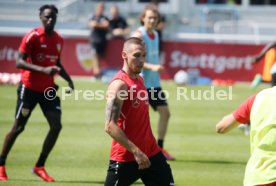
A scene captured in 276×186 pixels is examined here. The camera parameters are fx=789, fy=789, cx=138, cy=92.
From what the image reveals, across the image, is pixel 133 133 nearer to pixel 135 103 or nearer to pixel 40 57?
pixel 135 103

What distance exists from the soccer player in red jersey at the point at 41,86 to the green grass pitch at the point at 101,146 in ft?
1.40

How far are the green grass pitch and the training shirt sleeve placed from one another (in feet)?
15.9

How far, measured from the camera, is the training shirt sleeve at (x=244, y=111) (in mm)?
7125

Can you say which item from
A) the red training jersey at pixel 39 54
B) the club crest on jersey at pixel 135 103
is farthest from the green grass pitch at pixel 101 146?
the club crest on jersey at pixel 135 103

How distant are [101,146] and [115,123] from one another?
7.27 m

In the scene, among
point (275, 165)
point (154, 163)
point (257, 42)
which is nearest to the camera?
point (275, 165)

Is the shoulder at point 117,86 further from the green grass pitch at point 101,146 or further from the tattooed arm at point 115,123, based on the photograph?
the green grass pitch at point 101,146

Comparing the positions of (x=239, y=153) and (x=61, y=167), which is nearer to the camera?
(x=61, y=167)

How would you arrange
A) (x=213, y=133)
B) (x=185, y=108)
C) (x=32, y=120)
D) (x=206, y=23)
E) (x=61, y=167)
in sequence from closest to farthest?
(x=61, y=167) → (x=213, y=133) → (x=32, y=120) → (x=185, y=108) → (x=206, y=23)

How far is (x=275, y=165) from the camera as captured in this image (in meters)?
6.97

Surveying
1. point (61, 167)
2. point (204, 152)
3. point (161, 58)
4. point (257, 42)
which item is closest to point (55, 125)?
point (61, 167)

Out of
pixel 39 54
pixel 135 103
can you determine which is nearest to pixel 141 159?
pixel 135 103

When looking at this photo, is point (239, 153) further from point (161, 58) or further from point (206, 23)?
point (206, 23)

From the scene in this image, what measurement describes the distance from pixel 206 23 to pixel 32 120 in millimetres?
15464
